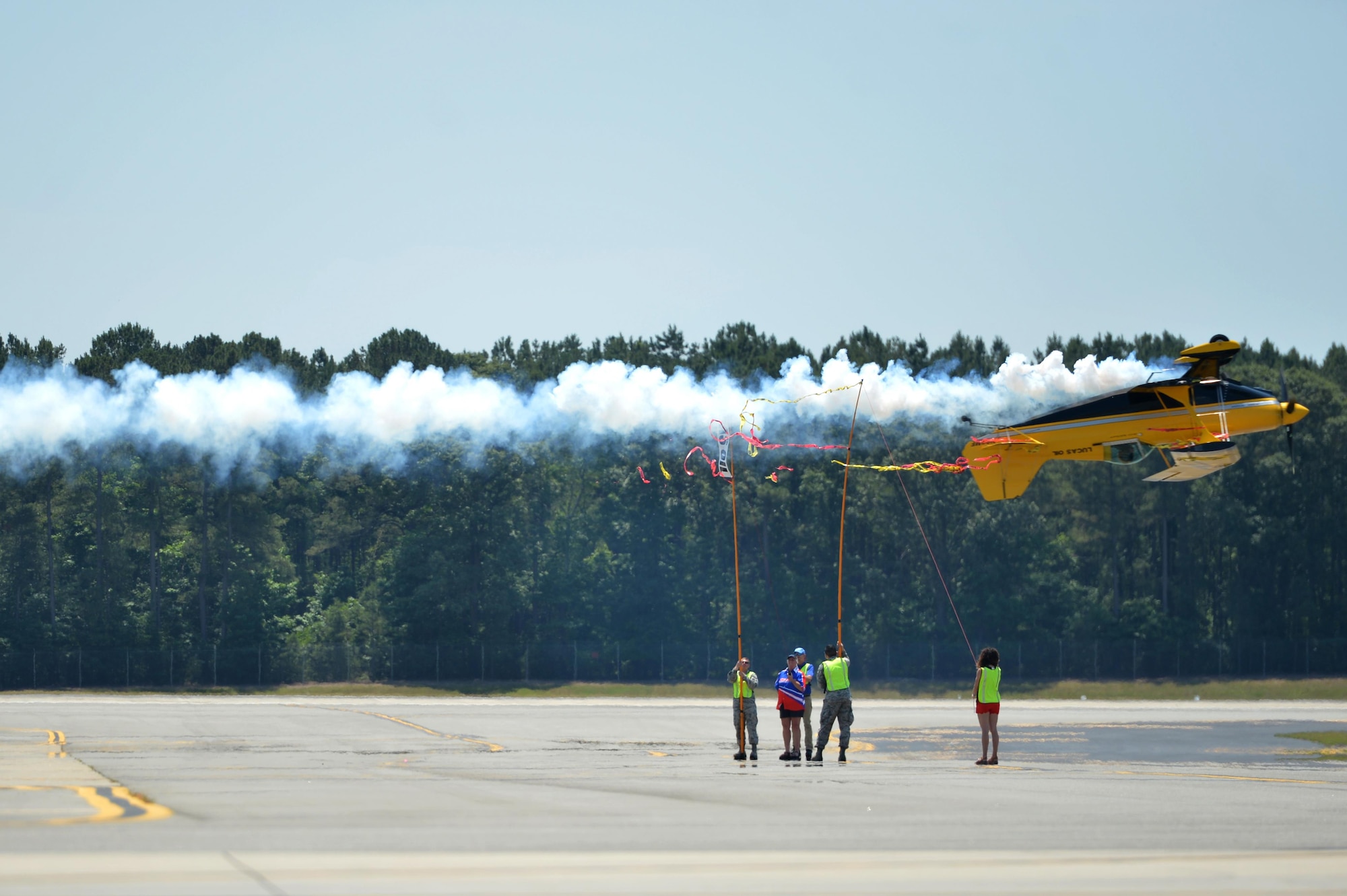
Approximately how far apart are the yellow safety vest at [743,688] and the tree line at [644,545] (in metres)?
50.2

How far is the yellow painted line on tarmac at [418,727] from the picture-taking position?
3055cm

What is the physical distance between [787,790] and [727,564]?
2951 inches

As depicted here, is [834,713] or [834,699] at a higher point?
[834,699]

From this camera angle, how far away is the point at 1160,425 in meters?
32.4

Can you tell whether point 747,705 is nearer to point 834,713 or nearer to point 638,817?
point 834,713

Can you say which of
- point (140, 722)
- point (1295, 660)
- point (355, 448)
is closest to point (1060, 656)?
point (1295, 660)

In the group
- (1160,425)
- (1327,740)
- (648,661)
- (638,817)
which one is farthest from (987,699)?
(648,661)

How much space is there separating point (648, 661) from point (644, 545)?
11.3m

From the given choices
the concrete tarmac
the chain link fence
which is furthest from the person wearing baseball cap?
the chain link fence

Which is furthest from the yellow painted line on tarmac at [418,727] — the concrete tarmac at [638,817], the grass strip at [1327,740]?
the grass strip at [1327,740]

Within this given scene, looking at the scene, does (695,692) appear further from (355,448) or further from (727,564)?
(355,448)

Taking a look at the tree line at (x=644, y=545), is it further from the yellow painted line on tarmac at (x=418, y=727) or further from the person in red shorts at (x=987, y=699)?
the person in red shorts at (x=987, y=699)

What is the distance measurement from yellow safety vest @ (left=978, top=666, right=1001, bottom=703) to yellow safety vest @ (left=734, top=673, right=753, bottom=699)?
14.3 feet

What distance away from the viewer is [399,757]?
26078 millimetres
